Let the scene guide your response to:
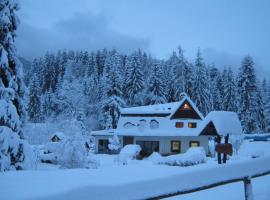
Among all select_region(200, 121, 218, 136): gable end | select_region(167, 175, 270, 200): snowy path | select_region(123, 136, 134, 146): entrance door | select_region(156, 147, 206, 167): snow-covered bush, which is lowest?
select_region(156, 147, 206, 167): snow-covered bush

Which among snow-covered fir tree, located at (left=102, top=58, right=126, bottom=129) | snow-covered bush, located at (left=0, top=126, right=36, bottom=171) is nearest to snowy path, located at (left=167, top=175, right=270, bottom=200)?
snow-covered bush, located at (left=0, top=126, right=36, bottom=171)

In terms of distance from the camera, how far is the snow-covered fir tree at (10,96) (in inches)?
522

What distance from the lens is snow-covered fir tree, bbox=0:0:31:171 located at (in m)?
13.3

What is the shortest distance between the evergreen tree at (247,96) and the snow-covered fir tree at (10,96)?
49.1m

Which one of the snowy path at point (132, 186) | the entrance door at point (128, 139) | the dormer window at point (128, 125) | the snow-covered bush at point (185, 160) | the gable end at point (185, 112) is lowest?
the snow-covered bush at point (185, 160)

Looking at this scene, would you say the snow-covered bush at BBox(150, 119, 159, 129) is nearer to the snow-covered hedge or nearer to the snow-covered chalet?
the snow-covered chalet

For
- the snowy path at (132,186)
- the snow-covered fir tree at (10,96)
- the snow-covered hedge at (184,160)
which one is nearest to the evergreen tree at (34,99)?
the snow-covered hedge at (184,160)

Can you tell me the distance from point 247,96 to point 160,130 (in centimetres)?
2334

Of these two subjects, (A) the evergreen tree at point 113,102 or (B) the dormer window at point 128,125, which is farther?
(A) the evergreen tree at point 113,102

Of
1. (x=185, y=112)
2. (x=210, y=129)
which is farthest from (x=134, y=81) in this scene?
(x=210, y=129)

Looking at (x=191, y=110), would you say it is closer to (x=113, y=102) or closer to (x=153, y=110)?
(x=153, y=110)

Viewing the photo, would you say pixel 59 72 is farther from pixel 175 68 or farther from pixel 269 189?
pixel 269 189

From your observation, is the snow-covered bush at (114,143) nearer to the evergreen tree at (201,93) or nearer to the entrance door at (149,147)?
the entrance door at (149,147)

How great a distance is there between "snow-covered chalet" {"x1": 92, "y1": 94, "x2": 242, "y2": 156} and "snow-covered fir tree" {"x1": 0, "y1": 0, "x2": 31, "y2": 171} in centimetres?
2976
